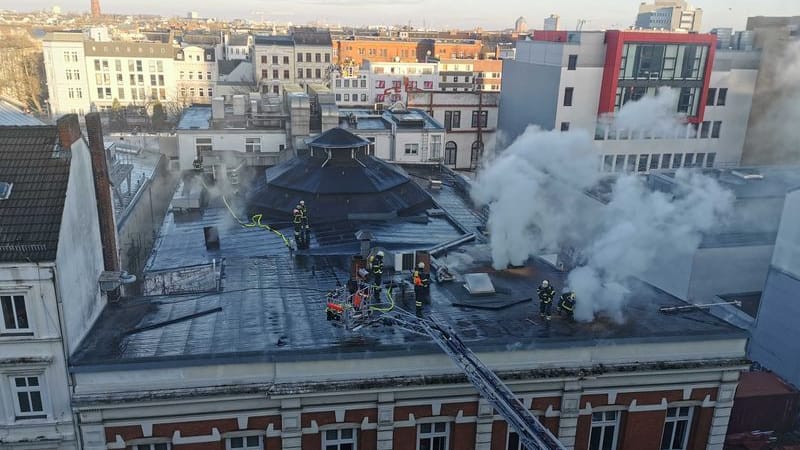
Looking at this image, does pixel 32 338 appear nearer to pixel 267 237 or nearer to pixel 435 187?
pixel 267 237

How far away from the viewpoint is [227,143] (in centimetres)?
4959

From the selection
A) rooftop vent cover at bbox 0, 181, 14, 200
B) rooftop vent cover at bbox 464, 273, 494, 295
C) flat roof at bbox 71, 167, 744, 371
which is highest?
rooftop vent cover at bbox 0, 181, 14, 200

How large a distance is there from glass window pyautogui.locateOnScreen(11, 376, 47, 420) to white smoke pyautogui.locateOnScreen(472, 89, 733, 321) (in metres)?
18.2

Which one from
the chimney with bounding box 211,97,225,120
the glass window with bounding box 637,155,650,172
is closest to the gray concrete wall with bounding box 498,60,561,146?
the glass window with bounding box 637,155,650,172

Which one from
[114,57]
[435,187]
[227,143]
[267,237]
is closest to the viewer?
[267,237]

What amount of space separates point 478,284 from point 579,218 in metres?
14.2

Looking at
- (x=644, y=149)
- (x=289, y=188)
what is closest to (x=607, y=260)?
(x=289, y=188)

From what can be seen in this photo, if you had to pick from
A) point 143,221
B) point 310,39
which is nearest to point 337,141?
point 143,221

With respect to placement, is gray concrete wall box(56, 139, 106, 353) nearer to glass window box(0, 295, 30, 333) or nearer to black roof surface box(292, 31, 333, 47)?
glass window box(0, 295, 30, 333)

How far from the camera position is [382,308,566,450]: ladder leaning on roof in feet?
48.1

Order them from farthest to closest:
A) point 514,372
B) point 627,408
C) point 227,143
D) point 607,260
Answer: point 227,143, point 607,260, point 627,408, point 514,372

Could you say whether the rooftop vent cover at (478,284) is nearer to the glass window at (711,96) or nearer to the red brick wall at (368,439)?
the red brick wall at (368,439)

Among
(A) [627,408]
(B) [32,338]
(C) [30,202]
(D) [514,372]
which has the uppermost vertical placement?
(C) [30,202]

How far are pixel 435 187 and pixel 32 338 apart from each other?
92.7 feet
